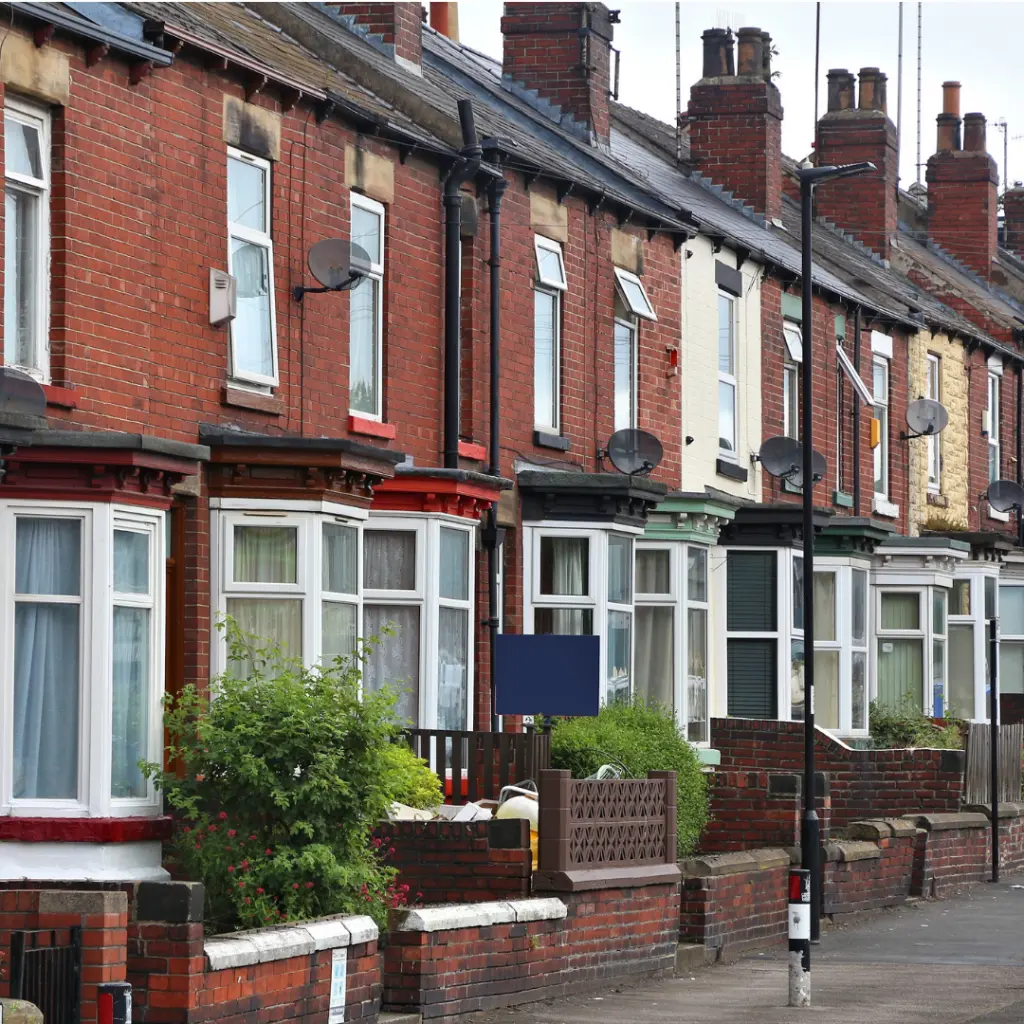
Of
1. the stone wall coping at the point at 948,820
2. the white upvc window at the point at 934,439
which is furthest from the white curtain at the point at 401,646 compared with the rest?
the white upvc window at the point at 934,439

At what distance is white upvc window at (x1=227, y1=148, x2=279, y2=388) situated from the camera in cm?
1755

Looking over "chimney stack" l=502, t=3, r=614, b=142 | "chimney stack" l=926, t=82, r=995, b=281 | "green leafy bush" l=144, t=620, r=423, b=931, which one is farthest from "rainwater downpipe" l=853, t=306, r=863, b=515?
"green leafy bush" l=144, t=620, r=423, b=931

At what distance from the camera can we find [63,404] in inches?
592

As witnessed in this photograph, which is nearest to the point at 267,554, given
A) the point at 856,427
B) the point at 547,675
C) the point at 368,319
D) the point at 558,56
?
the point at 547,675

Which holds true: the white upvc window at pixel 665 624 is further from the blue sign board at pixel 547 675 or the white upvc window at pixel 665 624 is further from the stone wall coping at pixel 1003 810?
the blue sign board at pixel 547 675

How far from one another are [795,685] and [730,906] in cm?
825

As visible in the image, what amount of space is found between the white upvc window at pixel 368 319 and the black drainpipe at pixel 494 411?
151cm

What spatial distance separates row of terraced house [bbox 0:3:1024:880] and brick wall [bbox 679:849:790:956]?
2625 millimetres

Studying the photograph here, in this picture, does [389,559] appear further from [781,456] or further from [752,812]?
[781,456]

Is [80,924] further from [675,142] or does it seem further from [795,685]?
[675,142]

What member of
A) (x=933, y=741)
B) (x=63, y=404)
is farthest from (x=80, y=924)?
(x=933, y=741)

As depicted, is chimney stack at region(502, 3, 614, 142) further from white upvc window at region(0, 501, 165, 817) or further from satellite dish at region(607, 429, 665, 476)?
white upvc window at region(0, 501, 165, 817)

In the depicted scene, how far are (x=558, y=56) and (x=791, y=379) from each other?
5.13 metres

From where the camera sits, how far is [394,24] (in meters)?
23.7
